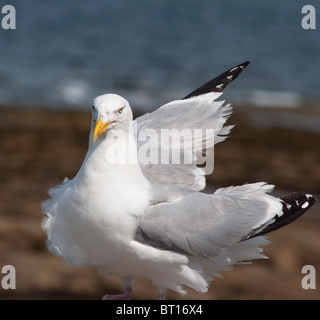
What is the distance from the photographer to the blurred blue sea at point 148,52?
48.0 ft

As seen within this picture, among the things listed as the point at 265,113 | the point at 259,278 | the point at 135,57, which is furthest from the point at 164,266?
the point at 135,57

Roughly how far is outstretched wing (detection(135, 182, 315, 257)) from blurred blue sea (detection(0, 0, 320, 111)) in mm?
9398

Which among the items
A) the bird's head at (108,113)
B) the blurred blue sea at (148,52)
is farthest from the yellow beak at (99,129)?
the blurred blue sea at (148,52)

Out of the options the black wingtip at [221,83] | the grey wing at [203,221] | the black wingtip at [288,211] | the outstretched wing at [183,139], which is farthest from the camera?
the black wingtip at [221,83]

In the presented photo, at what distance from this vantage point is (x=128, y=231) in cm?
329

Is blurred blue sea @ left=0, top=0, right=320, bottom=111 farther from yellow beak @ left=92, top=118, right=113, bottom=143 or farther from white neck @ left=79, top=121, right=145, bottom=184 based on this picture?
yellow beak @ left=92, top=118, right=113, bottom=143

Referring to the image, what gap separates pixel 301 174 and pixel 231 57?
9.76 metres

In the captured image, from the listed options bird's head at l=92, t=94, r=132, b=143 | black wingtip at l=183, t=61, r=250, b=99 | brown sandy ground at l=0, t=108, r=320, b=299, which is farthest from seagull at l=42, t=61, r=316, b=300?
brown sandy ground at l=0, t=108, r=320, b=299

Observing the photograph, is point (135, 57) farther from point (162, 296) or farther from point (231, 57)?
point (162, 296)

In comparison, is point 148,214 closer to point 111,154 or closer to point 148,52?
point 111,154

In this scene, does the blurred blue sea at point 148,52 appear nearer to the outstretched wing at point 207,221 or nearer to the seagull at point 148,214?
the seagull at point 148,214

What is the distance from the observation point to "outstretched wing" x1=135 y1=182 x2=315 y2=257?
3.42 metres

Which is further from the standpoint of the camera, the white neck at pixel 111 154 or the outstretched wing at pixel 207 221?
the outstretched wing at pixel 207 221

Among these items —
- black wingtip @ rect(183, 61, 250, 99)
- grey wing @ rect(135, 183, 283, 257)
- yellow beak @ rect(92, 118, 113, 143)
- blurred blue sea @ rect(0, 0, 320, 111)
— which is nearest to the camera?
yellow beak @ rect(92, 118, 113, 143)
